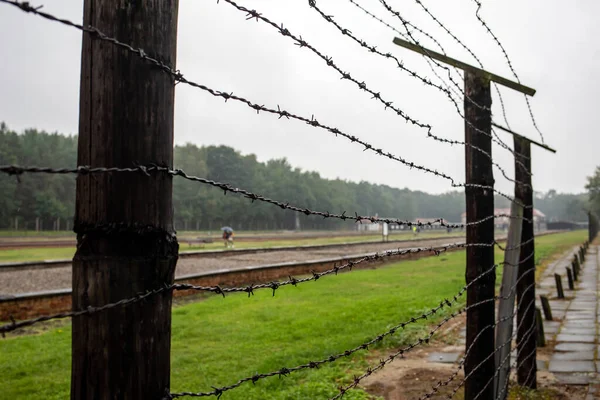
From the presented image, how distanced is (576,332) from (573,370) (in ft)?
6.27

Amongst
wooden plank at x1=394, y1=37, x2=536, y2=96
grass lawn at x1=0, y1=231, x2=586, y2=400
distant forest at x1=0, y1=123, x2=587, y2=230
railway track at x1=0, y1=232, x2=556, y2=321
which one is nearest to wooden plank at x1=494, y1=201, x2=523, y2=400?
wooden plank at x1=394, y1=37, x2=536, y2=96

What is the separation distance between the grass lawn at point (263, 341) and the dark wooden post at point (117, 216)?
3.53 metres

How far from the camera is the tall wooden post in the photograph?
4.23 m

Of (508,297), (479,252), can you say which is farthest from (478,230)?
(508,297)

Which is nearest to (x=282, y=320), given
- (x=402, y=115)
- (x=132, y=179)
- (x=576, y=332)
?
(x=576, y=332)

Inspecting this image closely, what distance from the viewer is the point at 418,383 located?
4742mm

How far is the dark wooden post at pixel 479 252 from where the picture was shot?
2.94m

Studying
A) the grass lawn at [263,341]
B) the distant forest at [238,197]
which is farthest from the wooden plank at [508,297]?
the distant forest at [238,197]

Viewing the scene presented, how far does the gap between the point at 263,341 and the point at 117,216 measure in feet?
18.7

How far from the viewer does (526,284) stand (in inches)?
174

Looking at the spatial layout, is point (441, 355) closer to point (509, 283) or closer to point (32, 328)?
point (509, 283)

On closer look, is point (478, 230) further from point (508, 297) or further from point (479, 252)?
point (508, 297)

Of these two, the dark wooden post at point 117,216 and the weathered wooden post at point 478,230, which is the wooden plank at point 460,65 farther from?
the dark wooden post at point 117,216

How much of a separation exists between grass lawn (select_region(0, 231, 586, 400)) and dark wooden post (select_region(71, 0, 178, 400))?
11.6ft
